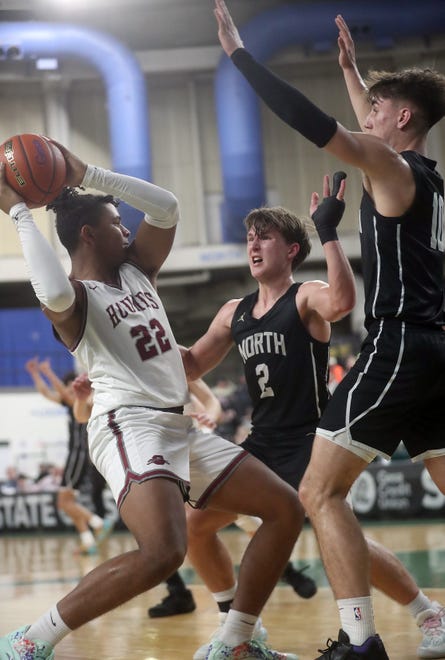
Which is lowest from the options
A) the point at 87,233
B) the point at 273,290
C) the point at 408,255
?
the point at 273,290

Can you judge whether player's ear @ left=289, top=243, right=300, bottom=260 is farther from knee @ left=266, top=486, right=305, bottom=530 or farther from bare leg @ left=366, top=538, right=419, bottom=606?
bare leg @ left=366, top=538, right=419, bottom=606

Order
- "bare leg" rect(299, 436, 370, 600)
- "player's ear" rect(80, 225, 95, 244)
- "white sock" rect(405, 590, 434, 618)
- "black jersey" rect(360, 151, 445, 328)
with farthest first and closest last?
"white sock" rect(405, 590, 434, 618)
"player's ear" rect(80, 225, 95, 244)
"black jersey" rect(360, 151, 445, 328)
"bare leg" rect(299, 436, 370, 600)

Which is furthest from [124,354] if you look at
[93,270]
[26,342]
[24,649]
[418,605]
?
[26,342]

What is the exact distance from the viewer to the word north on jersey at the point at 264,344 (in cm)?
405

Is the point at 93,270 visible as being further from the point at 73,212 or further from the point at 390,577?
the point at 390,577

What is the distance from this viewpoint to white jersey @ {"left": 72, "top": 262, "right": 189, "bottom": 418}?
3502 millimetres

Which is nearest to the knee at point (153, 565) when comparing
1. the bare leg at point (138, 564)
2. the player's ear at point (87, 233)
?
the bare leg at point (138, 564)

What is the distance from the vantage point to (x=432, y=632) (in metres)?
3.70

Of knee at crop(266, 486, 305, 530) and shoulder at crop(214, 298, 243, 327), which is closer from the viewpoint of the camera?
knee at crop(266, 486, 305, 530)

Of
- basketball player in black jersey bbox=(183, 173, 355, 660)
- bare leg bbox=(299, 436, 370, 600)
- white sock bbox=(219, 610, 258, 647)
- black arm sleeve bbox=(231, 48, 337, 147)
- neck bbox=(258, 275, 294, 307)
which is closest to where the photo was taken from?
black arm sleeve bbox=(231, 48, 337, 147)

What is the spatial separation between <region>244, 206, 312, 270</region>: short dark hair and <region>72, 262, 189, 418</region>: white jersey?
2.98 feet

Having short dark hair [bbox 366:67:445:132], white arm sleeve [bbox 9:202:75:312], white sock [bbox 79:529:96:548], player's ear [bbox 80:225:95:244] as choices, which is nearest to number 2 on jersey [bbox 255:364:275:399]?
player's ear [bbox 80:225:95:244]

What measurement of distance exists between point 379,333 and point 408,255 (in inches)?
11.9

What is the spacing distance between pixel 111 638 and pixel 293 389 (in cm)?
154
